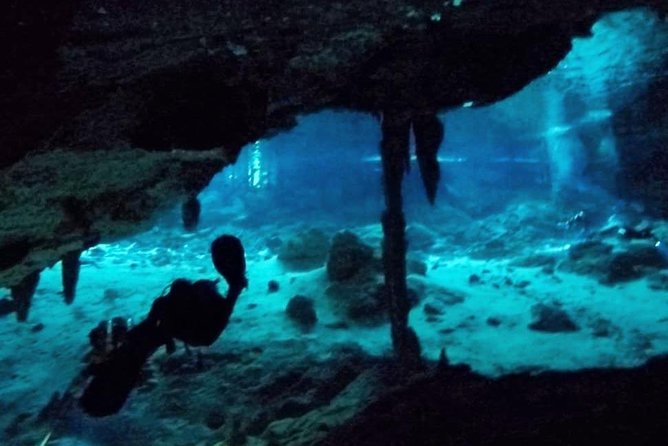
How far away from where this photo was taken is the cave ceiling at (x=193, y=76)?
3096 mm

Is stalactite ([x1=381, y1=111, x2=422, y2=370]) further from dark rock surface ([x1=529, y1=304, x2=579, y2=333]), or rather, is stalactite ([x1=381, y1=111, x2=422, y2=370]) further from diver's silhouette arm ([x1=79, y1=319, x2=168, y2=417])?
diver's silhouette arm ([x1=79, y1=319, x2=168, y2=417])

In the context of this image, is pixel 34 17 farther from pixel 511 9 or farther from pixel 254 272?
pixel 254 272

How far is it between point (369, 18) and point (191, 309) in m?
→ 2.34

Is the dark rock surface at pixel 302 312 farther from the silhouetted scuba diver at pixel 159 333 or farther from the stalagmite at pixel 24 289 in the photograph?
the silhouetted scuba diver at pixel 159 333

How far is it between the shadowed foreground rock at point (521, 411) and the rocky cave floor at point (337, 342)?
2 centimetres

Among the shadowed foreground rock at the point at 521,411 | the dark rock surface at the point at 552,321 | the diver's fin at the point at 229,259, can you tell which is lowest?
the dark rock surface at the point at 552,321

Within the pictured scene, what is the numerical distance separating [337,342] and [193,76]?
22.1 feet

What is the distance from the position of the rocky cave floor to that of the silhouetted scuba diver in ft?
6.20

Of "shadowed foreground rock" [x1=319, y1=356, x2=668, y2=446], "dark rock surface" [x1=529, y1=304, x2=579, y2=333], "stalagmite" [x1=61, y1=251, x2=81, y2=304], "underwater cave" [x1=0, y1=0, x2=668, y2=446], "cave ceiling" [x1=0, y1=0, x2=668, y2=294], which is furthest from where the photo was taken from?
"dark rock surface" [x1=529, y1=304, x2=579, y2=333]

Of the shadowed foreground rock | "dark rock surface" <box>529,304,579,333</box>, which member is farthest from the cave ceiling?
"dark rock surface" <box>529,304,579,333</box>

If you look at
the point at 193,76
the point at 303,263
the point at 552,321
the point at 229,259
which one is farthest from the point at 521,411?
the point at 303,263

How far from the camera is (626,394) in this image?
4.43 meters

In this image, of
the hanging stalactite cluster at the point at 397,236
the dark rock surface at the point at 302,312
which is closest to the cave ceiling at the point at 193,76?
the hanging stalactite cluster at the point at 397,236

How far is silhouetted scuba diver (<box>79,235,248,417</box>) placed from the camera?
3160 millimetres
